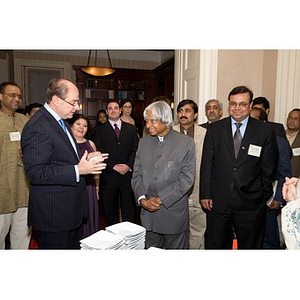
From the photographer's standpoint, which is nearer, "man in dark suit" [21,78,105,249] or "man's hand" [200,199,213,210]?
"man in dark suit" [21,78,105,249]

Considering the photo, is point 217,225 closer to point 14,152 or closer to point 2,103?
point 14,152

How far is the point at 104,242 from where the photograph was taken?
3.84 feet

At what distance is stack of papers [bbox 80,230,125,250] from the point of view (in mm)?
1143

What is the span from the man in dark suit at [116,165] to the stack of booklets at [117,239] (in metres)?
1.91

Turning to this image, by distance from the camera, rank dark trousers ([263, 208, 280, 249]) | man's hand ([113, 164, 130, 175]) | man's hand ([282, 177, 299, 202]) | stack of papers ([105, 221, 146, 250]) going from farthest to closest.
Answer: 1. man's hand ([113, 164, 130, 175])
2. dark trousers ([263, 208, 280, 249])
3. stack of papers ([105, 221, 146, 250])
4. man's hand ([282, 177, 299, 202])

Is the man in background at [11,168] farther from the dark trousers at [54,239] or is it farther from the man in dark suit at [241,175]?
the man in dark suit at [241,175]

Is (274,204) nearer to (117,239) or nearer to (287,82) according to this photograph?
(287,82)

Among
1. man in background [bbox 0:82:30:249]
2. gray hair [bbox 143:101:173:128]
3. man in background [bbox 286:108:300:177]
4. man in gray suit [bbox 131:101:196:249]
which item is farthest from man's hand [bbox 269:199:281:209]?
man in background [bbox 0:82:30:249]

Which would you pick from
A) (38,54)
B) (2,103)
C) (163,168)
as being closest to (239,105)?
(163,168)

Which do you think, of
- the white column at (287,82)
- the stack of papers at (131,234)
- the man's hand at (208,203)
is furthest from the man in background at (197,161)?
the stack of papers at (131,234)

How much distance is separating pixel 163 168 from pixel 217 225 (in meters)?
0.66

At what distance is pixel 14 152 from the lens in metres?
2.42

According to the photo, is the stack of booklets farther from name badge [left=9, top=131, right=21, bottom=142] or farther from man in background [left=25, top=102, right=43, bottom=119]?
man in background [left=25, top=102, right=43, bottom=119]
